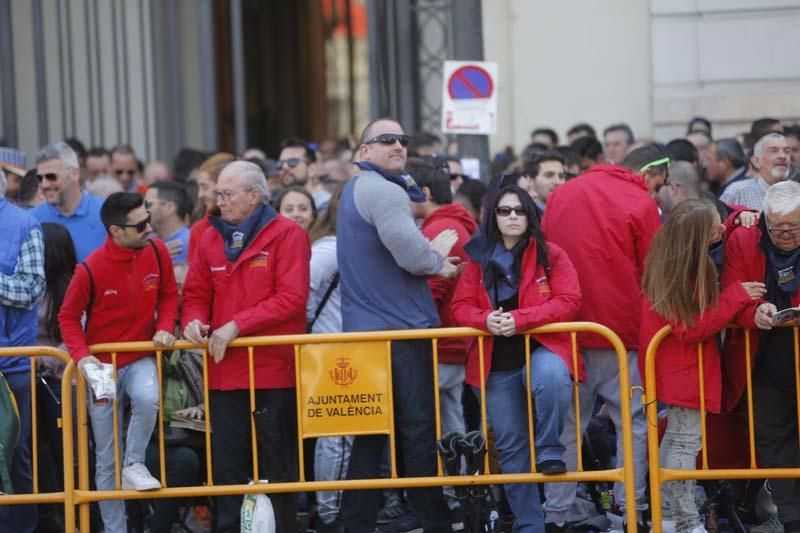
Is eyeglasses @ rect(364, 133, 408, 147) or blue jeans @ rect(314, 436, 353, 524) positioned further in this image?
blue jeans @ rect(314, 436, 353, 524)

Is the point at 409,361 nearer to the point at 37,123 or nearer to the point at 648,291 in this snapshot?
the point at 648,291

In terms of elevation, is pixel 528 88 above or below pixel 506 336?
above

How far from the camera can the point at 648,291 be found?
7531 millimetres

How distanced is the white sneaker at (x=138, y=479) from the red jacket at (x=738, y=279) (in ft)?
10.00

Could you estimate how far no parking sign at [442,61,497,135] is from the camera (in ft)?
35.4

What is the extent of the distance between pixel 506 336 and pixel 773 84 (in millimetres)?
7929

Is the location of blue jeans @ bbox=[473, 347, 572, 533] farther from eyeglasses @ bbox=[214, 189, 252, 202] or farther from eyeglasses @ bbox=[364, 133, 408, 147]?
eyeglasses @ bbox=[214, 189, 252, 202]

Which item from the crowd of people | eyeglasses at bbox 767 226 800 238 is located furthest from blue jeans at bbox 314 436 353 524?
eyeglasses at bbox 767 226 800 238

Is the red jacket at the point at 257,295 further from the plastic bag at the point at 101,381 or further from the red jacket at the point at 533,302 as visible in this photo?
the red jacket at the point at 533,302

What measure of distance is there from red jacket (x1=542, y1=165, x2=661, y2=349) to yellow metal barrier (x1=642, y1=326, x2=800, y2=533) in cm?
69

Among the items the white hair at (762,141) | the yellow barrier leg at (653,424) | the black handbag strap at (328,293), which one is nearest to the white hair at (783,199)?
the yellow barrier leg at (653,424)

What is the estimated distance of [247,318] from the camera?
7617 mm

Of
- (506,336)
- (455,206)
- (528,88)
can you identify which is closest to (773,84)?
(528,88)

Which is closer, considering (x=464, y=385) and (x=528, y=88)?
(x=464, y=385)
